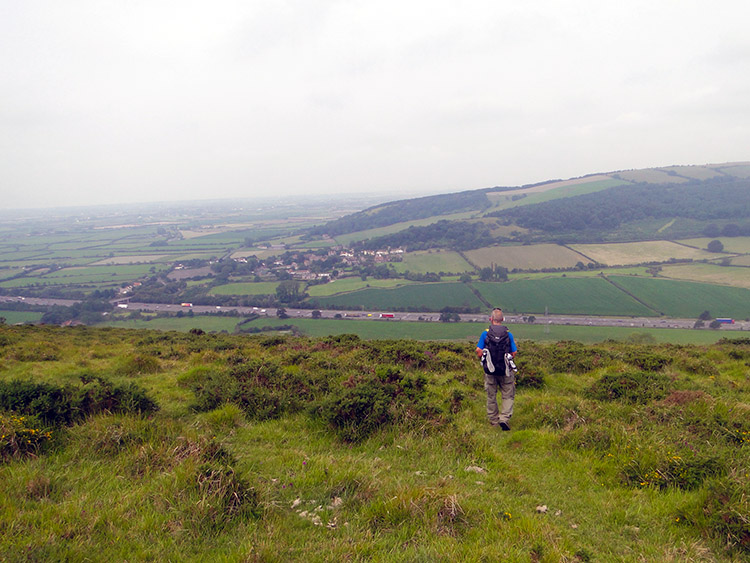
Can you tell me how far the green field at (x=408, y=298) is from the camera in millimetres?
79844

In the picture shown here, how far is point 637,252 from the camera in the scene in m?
108

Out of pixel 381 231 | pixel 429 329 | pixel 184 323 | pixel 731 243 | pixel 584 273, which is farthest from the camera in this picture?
pixel 381 231

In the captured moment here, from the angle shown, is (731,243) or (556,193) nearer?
(731,243)

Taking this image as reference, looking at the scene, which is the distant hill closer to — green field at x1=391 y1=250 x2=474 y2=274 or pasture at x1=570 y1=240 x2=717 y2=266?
green field at x1=391 y1=250 x2=474 y2=274

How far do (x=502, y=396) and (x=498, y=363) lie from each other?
85 centimetres

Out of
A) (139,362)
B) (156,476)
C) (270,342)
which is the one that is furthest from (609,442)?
(270,342)

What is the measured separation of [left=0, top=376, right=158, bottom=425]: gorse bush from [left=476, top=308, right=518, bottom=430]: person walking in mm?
7236

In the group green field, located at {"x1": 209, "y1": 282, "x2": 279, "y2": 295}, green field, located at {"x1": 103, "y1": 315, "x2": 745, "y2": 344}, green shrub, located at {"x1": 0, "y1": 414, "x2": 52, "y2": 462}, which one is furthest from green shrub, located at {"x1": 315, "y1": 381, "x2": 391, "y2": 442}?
green field, located at {"x1": 209, "y1": 282, "x2": 279, "y2": 295}

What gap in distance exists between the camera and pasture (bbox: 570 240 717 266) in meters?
100

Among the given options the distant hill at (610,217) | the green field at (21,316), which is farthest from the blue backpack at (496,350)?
the distant hill at (610,217)

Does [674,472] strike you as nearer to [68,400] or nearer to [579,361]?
[579,361]

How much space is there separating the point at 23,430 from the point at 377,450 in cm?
559

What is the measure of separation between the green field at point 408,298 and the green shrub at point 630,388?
67156mm

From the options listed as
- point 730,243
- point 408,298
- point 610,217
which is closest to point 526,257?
point 408,298
